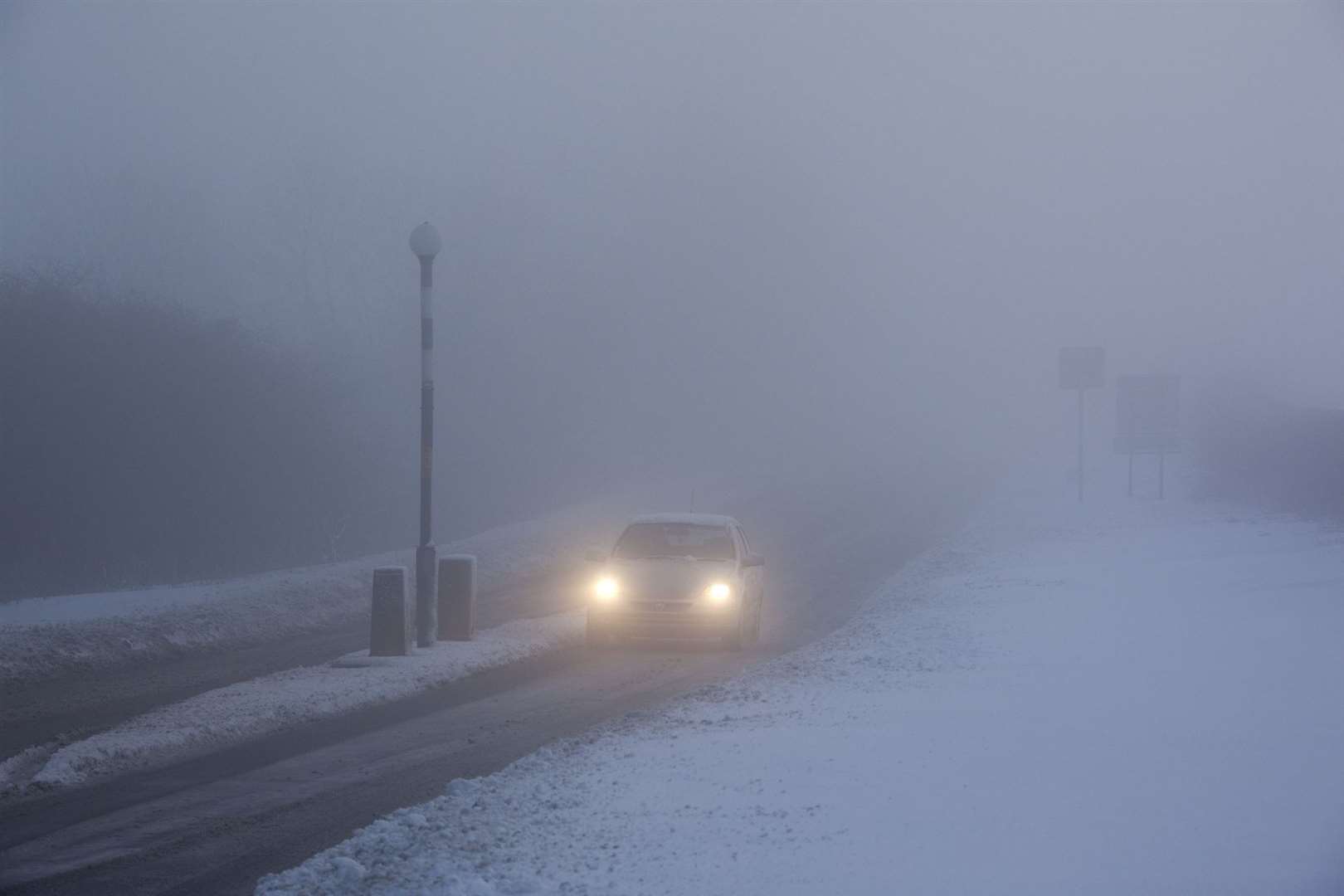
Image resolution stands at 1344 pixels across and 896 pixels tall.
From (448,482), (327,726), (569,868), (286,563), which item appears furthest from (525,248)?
(569,868)

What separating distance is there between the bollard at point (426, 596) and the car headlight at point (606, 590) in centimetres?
215

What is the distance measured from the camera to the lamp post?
54.5ft

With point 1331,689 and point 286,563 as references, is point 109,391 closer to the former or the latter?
point 286,563

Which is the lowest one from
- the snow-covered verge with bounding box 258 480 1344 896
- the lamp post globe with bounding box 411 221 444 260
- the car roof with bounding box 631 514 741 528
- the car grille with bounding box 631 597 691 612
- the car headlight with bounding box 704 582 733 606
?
the snow-covered verge with bounding box 258 480 1344 896

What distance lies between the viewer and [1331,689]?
1163cm

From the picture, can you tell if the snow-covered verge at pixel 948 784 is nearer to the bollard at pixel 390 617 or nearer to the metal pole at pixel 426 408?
the bollard at pixel 390 617

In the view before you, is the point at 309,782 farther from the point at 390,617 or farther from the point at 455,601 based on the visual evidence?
the point at 455,601

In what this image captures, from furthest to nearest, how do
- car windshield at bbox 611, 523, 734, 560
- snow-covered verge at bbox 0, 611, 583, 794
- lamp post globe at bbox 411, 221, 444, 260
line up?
car windshield at bbox 611, 523, 734, 560 < lamp post globe at bbox 411, 221, 444, 260 < snow-covered verge at bbox 0, 611, 583, 794

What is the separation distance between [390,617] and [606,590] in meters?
2.89

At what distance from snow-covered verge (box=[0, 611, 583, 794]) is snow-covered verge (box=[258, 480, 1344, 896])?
315 centimetres

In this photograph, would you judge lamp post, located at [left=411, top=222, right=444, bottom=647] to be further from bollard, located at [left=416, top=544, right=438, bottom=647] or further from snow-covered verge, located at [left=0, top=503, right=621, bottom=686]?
snow-covered verge, located at [left=0, top=503, right=621, bottom=686]

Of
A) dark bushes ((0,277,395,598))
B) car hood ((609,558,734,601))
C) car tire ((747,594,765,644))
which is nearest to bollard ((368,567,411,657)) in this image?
car hood ((609,558,734,601))

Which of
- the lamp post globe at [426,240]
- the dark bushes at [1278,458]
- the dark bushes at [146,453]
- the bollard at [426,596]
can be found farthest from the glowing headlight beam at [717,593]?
the dark bushes at [146,453]

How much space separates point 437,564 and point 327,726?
248 inches
